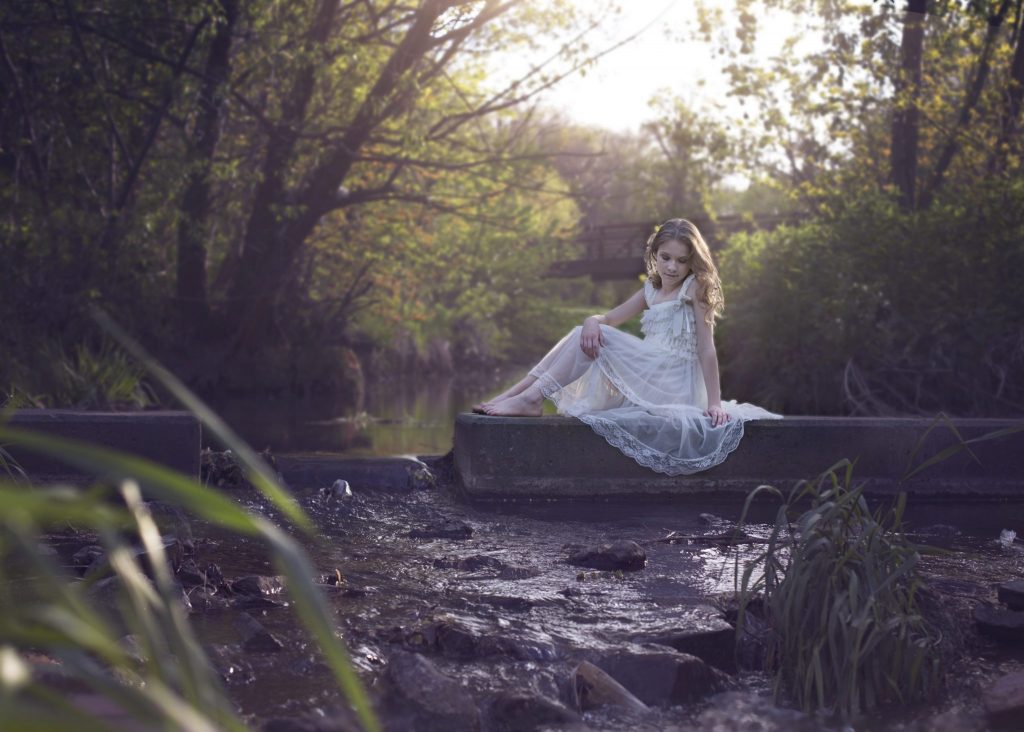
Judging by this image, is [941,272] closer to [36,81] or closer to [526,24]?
[526,24]

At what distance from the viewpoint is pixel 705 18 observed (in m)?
16.5

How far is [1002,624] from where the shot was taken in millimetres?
3643

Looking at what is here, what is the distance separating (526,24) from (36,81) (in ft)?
21.7

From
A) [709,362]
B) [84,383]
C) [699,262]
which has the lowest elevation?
[84,383]

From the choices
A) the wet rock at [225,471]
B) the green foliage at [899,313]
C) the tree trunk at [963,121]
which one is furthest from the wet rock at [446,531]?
the tree trunk at [963,121]

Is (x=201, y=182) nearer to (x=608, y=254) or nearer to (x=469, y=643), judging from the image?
(x=469, y=643)

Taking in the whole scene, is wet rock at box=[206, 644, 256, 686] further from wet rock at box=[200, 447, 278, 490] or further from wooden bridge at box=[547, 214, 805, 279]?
wooden bridge at box=[547, 214, 805, 279]

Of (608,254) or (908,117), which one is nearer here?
(908,117)

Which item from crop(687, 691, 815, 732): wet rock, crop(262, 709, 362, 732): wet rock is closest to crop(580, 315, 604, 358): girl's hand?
crop(687, 691, 815, 732): wet rock

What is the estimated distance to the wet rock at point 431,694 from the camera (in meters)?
2.78

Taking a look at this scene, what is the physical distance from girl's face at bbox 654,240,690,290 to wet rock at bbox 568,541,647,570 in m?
2.61

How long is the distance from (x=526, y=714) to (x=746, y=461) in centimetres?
406

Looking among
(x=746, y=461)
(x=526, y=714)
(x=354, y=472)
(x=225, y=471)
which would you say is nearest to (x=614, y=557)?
(x=526, y=714)

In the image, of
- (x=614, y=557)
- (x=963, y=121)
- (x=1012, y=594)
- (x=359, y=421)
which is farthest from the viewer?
(x=359, y=421)
